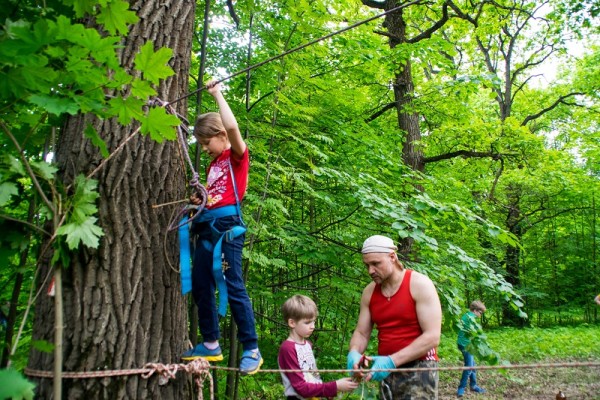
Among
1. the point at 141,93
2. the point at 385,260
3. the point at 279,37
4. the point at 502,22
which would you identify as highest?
the point at 502,22

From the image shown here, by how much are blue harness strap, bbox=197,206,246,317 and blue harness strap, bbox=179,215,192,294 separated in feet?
0.49

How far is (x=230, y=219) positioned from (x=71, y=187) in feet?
2.60

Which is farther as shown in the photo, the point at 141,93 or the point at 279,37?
the point at 279,37

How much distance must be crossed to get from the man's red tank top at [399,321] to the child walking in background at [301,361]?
30cm

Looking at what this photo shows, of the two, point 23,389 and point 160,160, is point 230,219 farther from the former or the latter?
point 23,389

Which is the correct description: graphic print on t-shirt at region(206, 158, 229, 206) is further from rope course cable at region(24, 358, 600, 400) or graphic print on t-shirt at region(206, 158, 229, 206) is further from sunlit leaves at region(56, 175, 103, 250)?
rope course cable at region(24, 358, 600, 400)

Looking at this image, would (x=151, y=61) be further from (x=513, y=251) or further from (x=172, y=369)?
(x=513, y=251)

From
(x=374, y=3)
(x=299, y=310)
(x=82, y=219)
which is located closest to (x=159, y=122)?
(x=82, y=219)

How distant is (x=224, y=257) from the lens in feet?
8.07

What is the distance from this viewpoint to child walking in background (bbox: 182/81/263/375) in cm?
240

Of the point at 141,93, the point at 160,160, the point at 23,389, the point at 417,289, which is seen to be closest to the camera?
the point at 23,389

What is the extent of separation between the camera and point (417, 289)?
248 centimetres

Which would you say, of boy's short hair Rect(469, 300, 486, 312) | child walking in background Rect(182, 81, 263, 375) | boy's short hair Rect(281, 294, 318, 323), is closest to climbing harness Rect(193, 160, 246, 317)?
child walking in background Rect(182, 81, 263, 375)

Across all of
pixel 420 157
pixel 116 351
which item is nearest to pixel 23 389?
pixel 116 351
